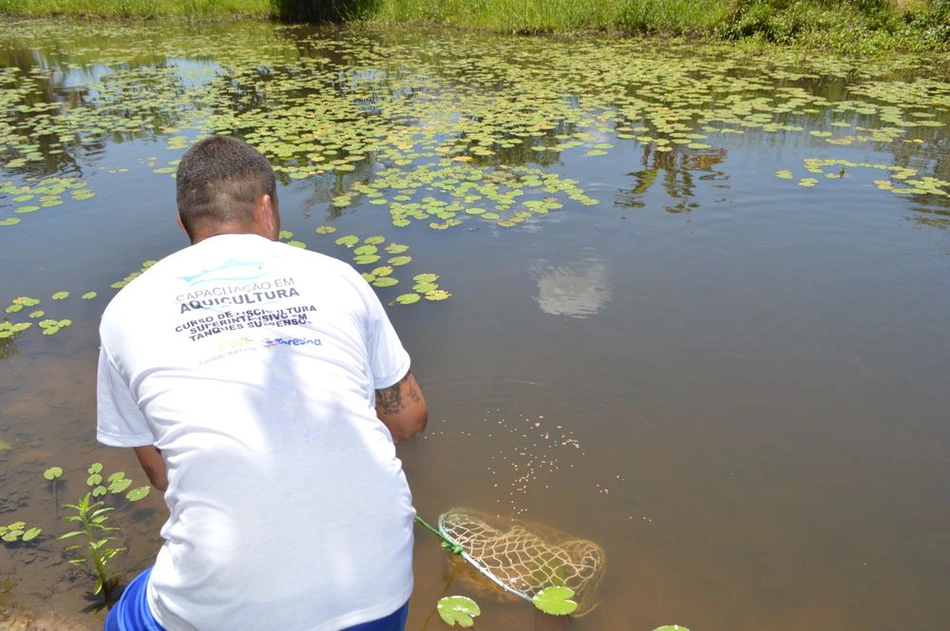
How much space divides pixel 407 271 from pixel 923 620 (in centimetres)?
276

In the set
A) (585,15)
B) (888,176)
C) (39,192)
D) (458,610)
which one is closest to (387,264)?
(458,610)

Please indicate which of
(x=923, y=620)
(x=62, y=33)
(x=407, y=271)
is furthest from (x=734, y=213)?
(x=62, y=33)

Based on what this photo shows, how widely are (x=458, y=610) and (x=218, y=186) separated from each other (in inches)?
53.2

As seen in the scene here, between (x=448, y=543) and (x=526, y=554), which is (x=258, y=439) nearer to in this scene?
(x=448, y=543)

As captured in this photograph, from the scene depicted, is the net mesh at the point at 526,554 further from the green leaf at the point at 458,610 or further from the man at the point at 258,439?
the man at the point at 258,439

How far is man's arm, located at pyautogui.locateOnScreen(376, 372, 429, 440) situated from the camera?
148 cm

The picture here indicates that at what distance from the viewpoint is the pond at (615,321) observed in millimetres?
1932

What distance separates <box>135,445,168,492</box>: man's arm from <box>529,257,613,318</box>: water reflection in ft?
6.99

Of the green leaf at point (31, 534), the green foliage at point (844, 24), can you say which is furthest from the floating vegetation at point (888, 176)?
the green foliage at point (844, 24)

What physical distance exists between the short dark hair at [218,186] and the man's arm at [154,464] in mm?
507

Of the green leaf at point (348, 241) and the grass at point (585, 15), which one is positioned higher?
the grass at point (585, 15)

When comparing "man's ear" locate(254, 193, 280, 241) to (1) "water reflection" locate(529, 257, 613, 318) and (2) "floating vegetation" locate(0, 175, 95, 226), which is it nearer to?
(1) "water reflection" locate(529, 257, 613, 318)

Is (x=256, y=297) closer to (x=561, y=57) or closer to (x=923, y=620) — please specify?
(x=923, y=620)

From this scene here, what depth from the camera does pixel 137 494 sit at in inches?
84.4
